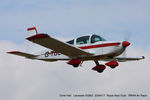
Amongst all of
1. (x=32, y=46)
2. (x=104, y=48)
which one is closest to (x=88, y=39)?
(x=104, y=48)

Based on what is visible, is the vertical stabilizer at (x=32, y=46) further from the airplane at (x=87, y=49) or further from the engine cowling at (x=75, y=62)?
the engine cowling at (x=75, y=62)

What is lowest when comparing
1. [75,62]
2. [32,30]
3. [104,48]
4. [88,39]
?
[75,62]

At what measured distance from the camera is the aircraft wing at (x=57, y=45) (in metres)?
17.3

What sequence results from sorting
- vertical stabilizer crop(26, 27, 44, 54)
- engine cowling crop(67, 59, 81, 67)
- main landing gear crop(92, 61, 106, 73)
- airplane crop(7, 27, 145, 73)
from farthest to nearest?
1. vertical stabilizer crop(26, 27, 44, 54)
2. main landing gear crop(92, 61, 106, 73)
3. engine cowling crop(67, 59, 81, 67)
4. airplane crop(7, 27, 145, 73)

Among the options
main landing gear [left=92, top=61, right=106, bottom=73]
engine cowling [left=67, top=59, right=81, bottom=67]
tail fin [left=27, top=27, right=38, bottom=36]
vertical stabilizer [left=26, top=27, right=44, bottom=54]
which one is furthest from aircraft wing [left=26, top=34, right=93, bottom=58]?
tail fin [left=27, top=27, right=38, bottom=36]

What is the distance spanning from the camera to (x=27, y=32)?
2380 centimetres

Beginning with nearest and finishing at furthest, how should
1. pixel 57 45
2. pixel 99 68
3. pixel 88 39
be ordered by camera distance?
pixel 57 45
pixel 88 39
pixel 99 68

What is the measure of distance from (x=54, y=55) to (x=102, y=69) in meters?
3.22

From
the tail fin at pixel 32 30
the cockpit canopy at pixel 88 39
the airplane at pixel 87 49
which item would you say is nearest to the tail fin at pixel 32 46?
the tail fin at pixel 32 30

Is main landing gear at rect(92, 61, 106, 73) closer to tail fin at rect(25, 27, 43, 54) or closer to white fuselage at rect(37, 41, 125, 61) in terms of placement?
white fuselage at rect(37, 41, 125, 61)

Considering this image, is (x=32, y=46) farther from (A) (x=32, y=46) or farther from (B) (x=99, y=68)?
(B) (x=99, y=68)

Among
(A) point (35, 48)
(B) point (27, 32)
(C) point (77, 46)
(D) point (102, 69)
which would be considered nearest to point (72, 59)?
(C) point (77, 46)

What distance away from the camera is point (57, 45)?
18.9 metres

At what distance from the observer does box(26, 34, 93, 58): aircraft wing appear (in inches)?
680
